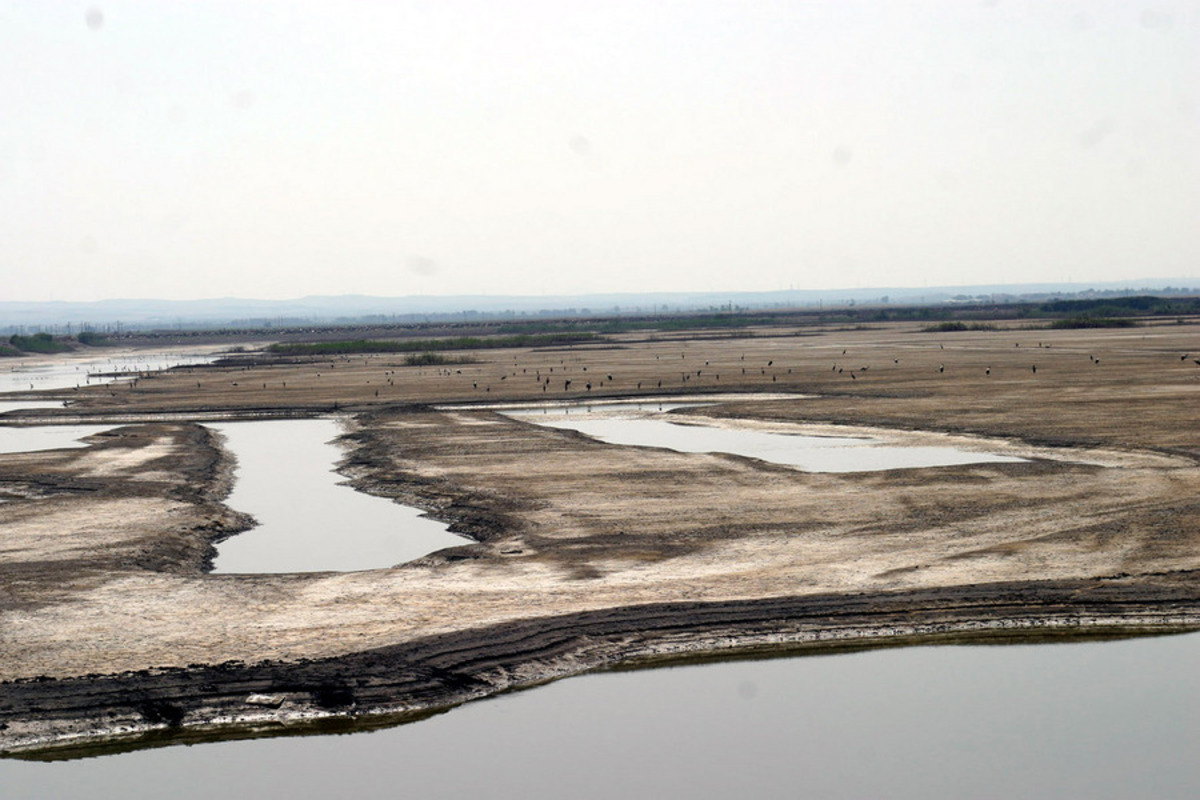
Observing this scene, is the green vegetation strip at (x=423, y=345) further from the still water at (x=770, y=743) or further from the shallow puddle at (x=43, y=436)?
the still water at (x=770, y=743)

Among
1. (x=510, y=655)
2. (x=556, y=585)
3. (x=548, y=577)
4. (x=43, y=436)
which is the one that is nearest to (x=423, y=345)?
(x=43, y=436)

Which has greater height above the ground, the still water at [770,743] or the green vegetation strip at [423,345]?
the green vegetation strip at [423,345]

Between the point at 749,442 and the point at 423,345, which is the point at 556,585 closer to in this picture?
the point at 749,442

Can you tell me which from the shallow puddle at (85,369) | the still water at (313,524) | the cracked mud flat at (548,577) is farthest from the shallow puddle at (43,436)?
the shallow puddle at (85,369)

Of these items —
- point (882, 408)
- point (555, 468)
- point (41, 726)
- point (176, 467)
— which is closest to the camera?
point (41, 726)

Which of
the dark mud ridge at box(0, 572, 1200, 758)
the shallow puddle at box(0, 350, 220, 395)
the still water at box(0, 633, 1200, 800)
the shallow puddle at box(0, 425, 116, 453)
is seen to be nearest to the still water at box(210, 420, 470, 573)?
the dark mud ridge at box(0, 572, 1200, 758)

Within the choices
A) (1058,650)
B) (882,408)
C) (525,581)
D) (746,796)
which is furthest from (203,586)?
(882,408)

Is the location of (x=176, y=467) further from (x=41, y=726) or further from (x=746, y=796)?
(x=746, y=796)
